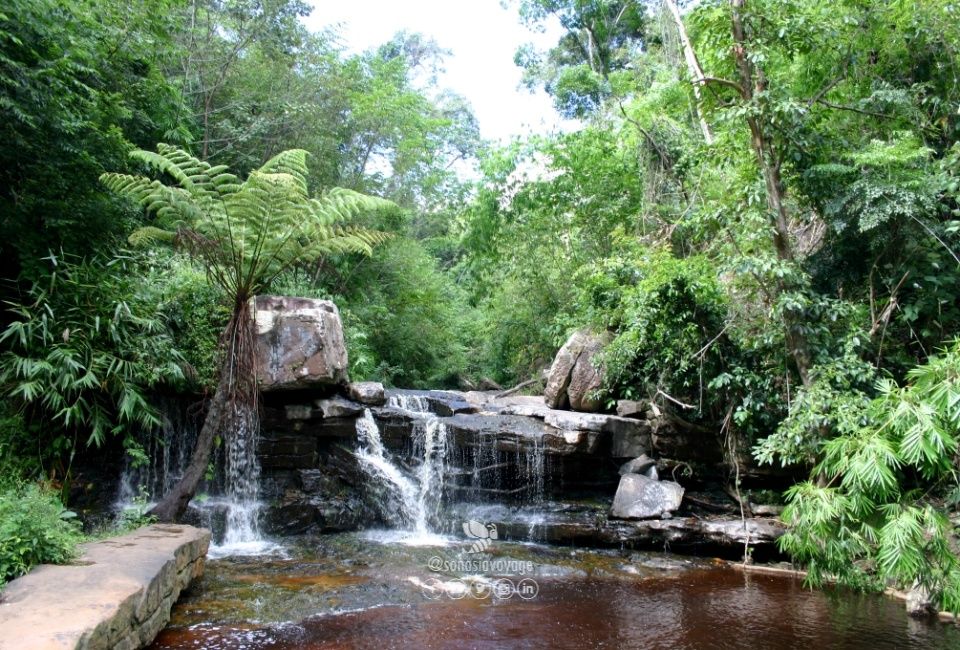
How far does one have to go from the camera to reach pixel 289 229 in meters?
5.72

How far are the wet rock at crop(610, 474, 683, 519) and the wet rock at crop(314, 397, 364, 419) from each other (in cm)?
345

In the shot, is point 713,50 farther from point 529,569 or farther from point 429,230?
point 429,230

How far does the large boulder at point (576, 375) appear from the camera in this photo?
862 centimetres

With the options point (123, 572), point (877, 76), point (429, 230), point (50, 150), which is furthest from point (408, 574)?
point (429, 230)

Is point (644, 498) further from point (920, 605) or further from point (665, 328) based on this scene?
point (920, 605)

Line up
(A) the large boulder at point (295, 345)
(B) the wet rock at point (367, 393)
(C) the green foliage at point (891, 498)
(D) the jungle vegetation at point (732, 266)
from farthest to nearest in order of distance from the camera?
1. (B) the wet rock at point (367, 393)
2. (A) the large boulder at point (295, 345)
3. (D) the jungle vegetation at point (732, 266)
4. (C) the green foliage at point (891, 498)

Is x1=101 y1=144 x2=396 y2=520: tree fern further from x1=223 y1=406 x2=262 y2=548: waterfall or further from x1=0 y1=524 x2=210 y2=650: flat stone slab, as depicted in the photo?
x1=223 y1=406 x2=262 y2=548: waterfall

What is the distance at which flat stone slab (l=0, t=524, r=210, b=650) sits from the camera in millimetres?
2934

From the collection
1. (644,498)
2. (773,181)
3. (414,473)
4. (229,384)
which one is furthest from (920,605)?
(229,384)

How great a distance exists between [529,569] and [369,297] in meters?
7.90

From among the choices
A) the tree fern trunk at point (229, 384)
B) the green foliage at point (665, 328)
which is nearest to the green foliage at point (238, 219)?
the tree fern trunk at point (229, 384)

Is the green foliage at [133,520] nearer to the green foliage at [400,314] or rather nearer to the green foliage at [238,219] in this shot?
the green foliage at [238,219]

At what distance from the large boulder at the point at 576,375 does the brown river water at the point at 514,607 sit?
8.76 ft

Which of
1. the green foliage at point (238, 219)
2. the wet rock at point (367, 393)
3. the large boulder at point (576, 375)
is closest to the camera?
the green foliage at point (238, 219)
